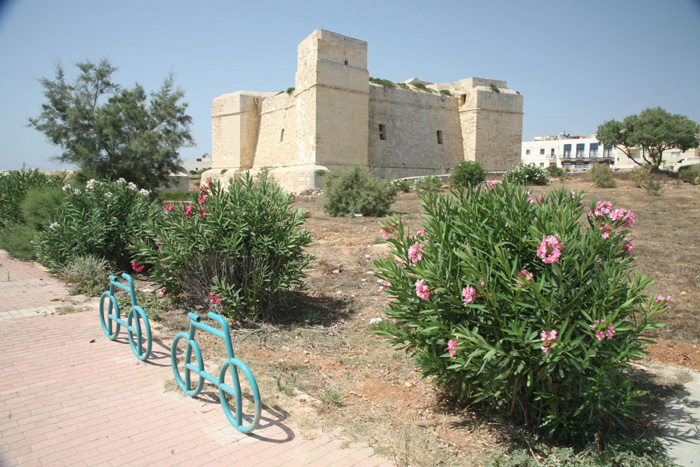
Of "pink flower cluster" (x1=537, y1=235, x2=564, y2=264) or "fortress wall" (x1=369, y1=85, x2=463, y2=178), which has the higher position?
"fortress wall" (x1=369, y1=85, x2=463, y2=178)

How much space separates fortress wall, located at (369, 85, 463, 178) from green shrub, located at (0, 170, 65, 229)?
15.5 meters

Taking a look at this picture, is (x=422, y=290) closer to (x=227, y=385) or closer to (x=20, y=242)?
(x=227, y=385)

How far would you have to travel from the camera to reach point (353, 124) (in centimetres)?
2222

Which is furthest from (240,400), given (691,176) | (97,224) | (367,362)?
(691,176)

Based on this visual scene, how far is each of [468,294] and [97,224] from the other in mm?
6581

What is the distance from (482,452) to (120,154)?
61.4 ft

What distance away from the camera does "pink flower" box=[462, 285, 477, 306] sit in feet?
8.47

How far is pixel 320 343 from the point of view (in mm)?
4609

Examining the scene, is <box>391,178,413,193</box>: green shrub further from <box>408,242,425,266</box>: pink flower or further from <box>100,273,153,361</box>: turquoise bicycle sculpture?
<box>408,242,425,266</box>: pink flower

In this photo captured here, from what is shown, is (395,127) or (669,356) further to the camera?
(395,127)

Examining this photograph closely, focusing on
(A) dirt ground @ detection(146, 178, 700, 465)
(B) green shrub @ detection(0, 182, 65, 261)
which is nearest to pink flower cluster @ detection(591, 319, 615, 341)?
(A) dirt ground @ detection(146, 178, 700, 465)

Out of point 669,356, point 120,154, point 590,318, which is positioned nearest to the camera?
point 590,318

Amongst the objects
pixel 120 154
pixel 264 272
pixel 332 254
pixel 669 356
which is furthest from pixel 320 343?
pixel 120 154

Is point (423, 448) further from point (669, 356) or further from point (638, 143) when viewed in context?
point (638, 143)
